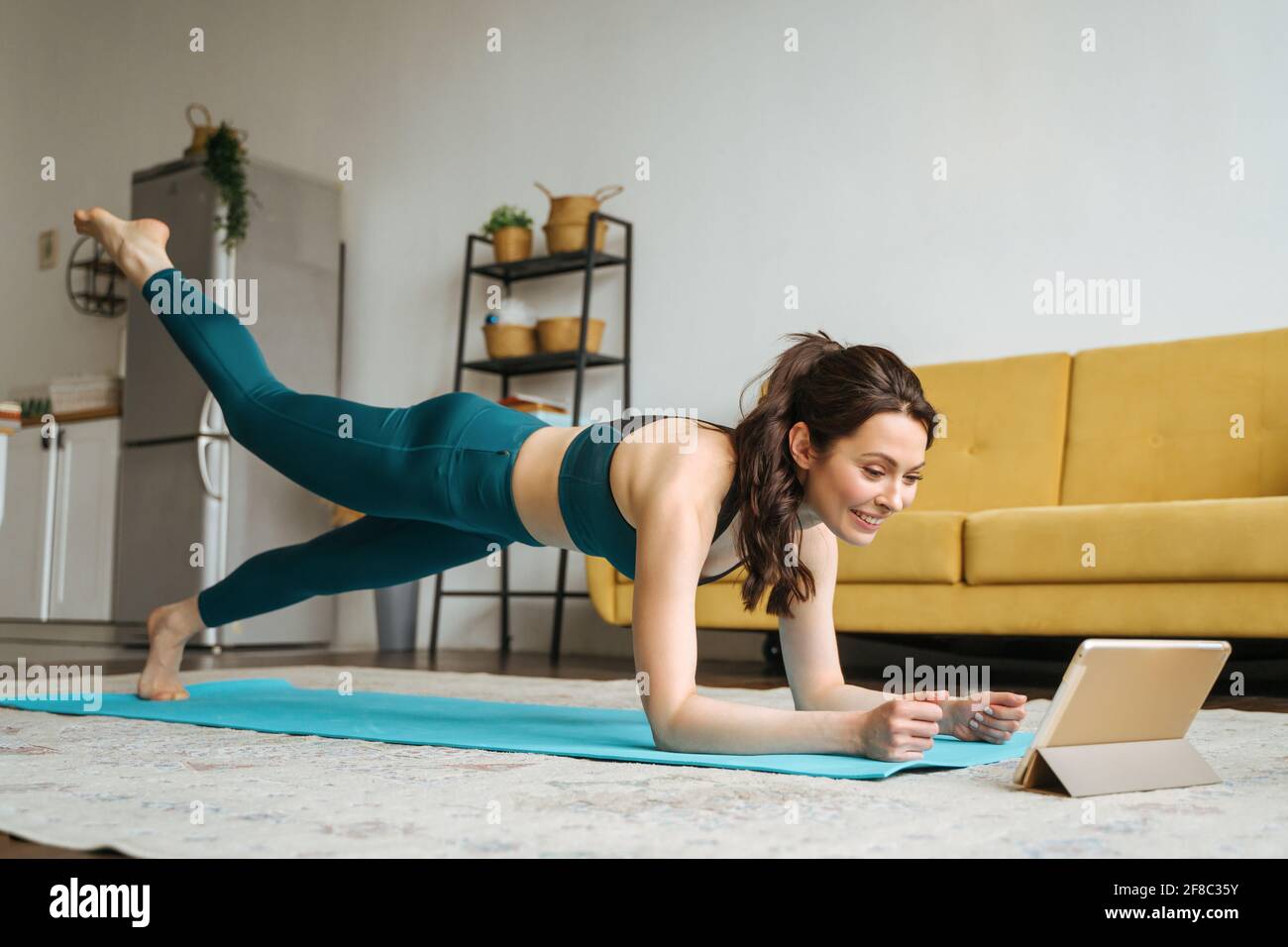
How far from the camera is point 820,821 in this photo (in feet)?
3.76

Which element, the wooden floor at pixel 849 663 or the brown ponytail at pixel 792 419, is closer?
the brown ponytail at pixel 792 419

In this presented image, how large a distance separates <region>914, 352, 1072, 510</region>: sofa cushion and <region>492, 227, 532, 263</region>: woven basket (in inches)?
Answer: 73.8

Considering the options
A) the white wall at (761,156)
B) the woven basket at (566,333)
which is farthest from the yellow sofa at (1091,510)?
the woven basket at (566,333)

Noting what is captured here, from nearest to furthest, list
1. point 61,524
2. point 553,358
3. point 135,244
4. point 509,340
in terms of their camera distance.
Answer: point 135,244 → point 553,358 → point 509,340 → point 61,524

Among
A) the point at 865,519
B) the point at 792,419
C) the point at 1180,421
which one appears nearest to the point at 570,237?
the point at 1180,421

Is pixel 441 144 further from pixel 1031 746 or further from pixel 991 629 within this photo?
pixel 1031 746

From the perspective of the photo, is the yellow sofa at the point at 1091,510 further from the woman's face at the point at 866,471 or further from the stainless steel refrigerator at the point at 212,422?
the stainless steel refrigerator at the point at 212,422

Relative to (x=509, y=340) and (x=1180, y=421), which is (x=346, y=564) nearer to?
(x=1180, y=421)

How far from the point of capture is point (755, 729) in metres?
1.54

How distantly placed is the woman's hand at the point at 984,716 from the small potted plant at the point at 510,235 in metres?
3.64

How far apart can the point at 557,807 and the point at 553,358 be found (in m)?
3.67

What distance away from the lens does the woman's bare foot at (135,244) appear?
2236 millimetres

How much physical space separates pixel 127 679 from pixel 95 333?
4288 mm

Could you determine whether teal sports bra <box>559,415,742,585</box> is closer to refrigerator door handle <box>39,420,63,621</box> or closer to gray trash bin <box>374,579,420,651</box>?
gray trash bin <box>374,579,420,651</box>
